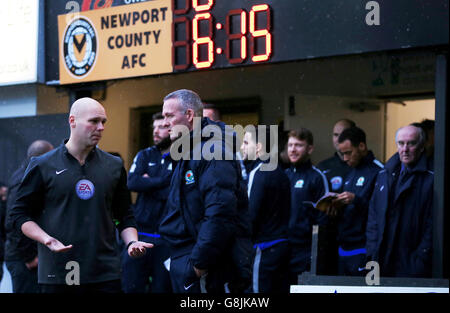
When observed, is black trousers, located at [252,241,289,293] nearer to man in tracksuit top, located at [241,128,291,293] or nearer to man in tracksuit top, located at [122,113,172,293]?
man in tracksuit top, located at [241,128,291,293]

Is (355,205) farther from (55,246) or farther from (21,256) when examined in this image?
(55,246)

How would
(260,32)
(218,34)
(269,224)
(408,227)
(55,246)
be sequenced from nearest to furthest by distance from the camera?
(55,246) < (408,227) < (269,224) < (260,32) < (218,34)

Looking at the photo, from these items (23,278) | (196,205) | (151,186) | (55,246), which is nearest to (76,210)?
(55,246)

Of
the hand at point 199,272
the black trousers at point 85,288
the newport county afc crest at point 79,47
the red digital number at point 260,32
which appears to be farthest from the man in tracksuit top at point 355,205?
the newport county afc crest at point 79,47

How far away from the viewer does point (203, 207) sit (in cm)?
488

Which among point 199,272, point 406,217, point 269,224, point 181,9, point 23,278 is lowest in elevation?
point 23,278

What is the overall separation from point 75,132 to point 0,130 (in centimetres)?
470

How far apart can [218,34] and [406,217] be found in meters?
2.43

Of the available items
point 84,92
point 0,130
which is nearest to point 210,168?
point 84,92

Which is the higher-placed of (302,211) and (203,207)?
(203,207)

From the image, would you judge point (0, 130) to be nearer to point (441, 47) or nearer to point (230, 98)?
point (230, 98)

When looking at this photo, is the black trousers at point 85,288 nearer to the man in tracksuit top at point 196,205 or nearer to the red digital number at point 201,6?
the man in tracksuit top at point 196,205
